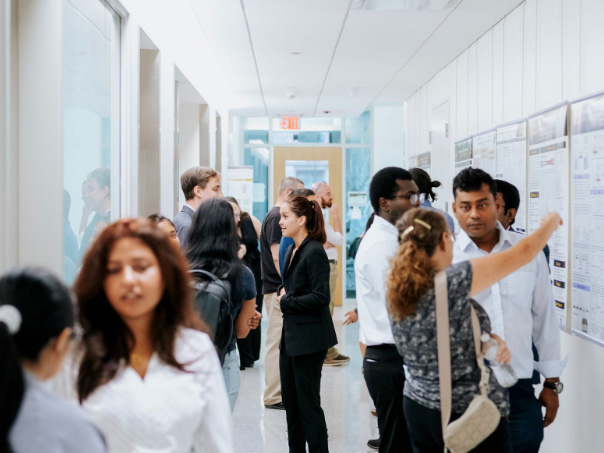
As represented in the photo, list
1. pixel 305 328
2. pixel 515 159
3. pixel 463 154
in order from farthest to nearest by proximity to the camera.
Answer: pixel 463 154 < pixel 515 159 < pixel 305 328

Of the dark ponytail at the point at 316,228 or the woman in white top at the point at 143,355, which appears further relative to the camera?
the dark ponytail at the point at 316,228

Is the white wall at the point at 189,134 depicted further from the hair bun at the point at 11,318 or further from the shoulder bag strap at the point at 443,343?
the hair bun at the point at 11,318

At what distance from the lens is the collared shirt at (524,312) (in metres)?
3.04

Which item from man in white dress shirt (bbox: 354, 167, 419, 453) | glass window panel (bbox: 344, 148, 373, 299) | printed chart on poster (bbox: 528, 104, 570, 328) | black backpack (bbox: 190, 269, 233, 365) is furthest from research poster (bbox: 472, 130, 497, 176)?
glass window panel (bbox: 344, 148, 373, 299)

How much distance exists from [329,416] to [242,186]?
5.11 m

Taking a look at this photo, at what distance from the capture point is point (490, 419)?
243 cm

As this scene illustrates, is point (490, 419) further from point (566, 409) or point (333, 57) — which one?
point (333, 57)

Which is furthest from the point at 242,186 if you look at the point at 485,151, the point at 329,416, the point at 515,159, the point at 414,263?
the point at 414,263

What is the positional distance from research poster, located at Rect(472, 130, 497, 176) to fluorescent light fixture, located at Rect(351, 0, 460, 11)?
44.7 inches

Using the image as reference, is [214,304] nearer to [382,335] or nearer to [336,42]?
[382,335]

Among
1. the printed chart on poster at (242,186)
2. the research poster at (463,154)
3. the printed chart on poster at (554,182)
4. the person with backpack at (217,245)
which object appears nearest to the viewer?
the person with backpack at (217,245)

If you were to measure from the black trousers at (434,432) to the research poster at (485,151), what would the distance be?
11.9 ft

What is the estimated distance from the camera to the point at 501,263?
2467mm

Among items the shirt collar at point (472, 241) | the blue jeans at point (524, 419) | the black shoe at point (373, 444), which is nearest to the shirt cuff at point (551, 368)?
the blue jeans at point (524, 419)
